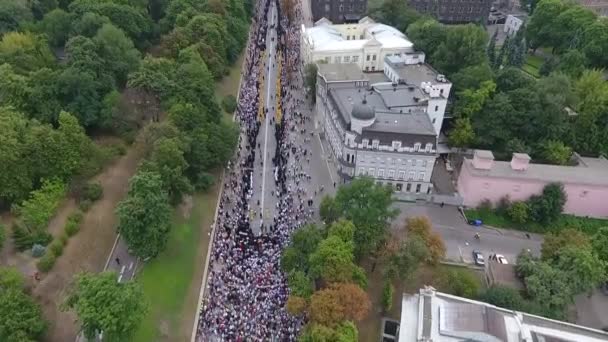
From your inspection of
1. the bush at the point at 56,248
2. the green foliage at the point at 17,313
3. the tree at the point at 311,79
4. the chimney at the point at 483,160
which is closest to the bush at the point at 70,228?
the bush at the point at 56,248

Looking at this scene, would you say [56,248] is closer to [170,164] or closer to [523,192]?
[170,164]

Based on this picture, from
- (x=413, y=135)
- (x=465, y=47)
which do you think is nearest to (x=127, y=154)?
(x=413, y=135)

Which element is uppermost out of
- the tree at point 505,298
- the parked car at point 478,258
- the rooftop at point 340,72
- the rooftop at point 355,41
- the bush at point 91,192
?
the rooftop at point 355,41

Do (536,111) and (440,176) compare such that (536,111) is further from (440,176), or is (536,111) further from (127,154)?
(127,154)

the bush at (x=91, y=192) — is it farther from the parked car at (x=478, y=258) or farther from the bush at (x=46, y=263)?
the parked car at (x=478, y=258)

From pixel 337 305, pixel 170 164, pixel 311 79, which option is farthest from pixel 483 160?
pixel 170 164

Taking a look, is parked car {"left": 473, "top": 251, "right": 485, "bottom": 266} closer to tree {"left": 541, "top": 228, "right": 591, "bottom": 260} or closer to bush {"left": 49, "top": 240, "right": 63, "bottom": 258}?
tree {"left": 541, "top": 228, "right": 591, "bottom": 260}

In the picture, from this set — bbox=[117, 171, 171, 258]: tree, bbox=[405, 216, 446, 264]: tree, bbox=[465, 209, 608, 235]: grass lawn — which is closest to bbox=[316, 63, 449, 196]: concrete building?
bbox=[465, 209, 608, 235]: grass lawn
